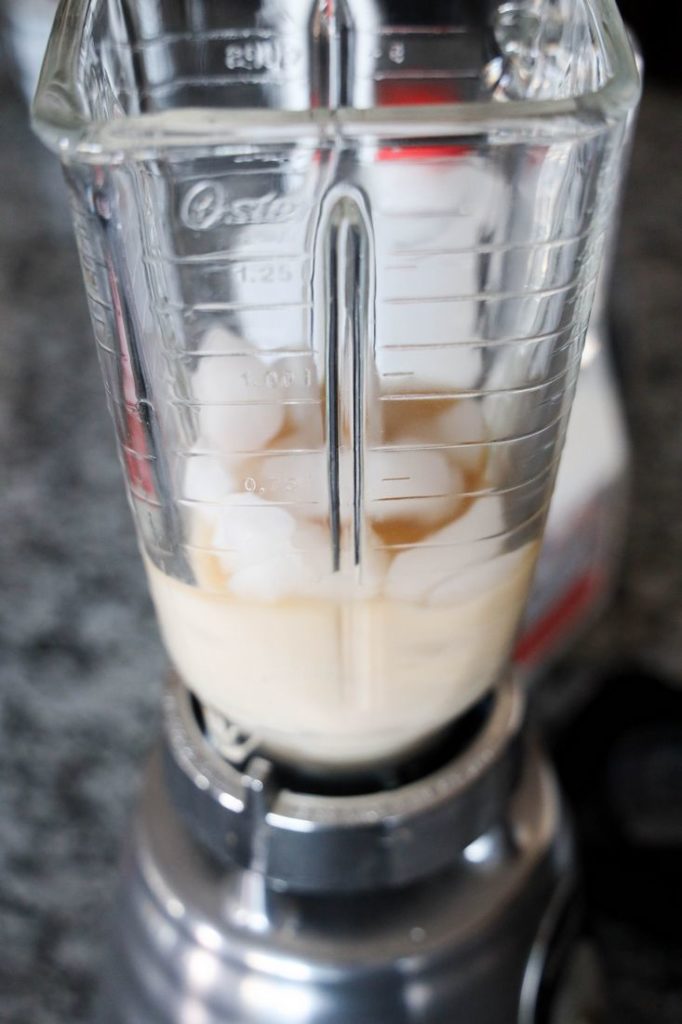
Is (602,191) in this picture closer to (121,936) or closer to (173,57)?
(173,57)

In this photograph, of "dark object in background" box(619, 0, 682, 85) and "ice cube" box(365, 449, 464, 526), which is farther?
"dark object in background" box(619, 0, 682, 85)

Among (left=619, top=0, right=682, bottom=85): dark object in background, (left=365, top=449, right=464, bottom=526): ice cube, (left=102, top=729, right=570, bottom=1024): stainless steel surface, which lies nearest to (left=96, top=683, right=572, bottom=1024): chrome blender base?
(left=102, top=729, right=570, bottom=1024): stainless steel surface

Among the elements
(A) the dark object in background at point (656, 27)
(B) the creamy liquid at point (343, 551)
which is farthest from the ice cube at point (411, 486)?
(A) the dark object in background at point (656, 27)

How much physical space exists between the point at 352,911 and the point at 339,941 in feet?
0.04

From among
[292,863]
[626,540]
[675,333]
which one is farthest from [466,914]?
[675,333]

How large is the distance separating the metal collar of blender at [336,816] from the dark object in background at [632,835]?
0.24 metres

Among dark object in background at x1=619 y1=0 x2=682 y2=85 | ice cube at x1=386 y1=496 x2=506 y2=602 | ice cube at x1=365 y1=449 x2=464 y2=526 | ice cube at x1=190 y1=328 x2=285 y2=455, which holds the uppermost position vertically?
ice cube at x1=190 y1=328 x2=285 y2=455

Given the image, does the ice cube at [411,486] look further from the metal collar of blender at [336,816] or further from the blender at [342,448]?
the metal collar of blender at [336,816]

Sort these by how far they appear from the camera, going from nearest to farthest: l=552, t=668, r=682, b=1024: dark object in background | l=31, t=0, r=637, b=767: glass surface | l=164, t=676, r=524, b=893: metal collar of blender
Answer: l=31, t=0, r=637, b=767: glass surface < l=164, t=676, r=524, b=893: metal collar of blender < l=552, t=668, r=682, b=1024: dark object in background

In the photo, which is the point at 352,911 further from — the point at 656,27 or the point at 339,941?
the point at 656,27

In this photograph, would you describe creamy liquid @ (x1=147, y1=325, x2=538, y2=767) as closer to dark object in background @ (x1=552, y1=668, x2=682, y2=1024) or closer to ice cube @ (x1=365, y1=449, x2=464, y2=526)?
ice cube @ (x1=365, y1=449, x2=464, y2=526)

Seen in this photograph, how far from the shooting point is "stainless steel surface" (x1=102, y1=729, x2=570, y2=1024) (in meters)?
0.42

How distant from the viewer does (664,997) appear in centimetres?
61

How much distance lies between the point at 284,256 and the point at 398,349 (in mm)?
47
